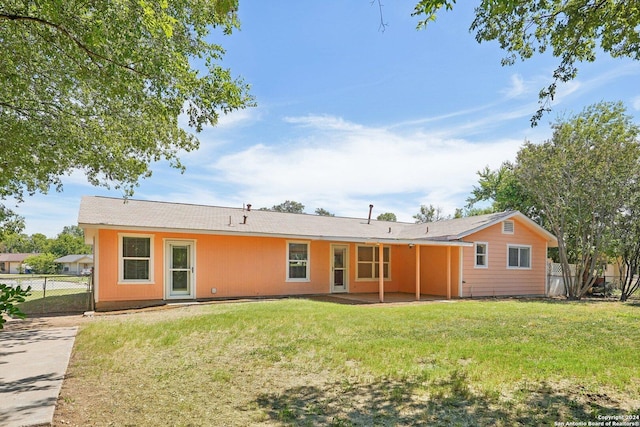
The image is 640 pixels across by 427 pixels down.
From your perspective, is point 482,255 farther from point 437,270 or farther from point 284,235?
point 284,235

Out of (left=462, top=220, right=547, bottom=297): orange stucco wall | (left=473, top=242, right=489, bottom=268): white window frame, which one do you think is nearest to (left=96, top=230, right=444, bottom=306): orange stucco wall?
(left=462, top=220, right=547, bottom=297): orange stucco wall

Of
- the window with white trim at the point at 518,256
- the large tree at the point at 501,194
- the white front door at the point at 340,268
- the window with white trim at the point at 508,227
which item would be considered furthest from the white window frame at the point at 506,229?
the large tree at the point at 501,194

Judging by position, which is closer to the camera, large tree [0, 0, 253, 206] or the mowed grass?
the mowed grass

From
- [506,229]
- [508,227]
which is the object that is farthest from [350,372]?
[508,227]

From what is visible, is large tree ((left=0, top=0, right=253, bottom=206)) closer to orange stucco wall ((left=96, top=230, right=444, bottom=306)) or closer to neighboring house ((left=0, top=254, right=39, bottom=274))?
orange stucco wall ((left=96, top=230, right=444, bottom=306))

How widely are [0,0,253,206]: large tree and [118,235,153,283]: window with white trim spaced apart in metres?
2.38

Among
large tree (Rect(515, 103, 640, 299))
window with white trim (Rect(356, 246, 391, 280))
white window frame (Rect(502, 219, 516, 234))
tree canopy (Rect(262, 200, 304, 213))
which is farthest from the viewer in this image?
tree canopy (Rect(262, 200, 304, 213))

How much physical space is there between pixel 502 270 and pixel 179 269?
1263 cm

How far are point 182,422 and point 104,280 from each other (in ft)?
31.6

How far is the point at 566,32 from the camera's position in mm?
6004

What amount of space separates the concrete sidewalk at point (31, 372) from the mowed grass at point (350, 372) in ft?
0.53

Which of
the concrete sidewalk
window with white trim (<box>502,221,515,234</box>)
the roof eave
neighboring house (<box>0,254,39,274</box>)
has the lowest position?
neighboring house (<box>0,254,39,274</box>)

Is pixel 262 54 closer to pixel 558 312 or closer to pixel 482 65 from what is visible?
pixel 482 65

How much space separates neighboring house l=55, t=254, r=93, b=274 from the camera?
196 feet
